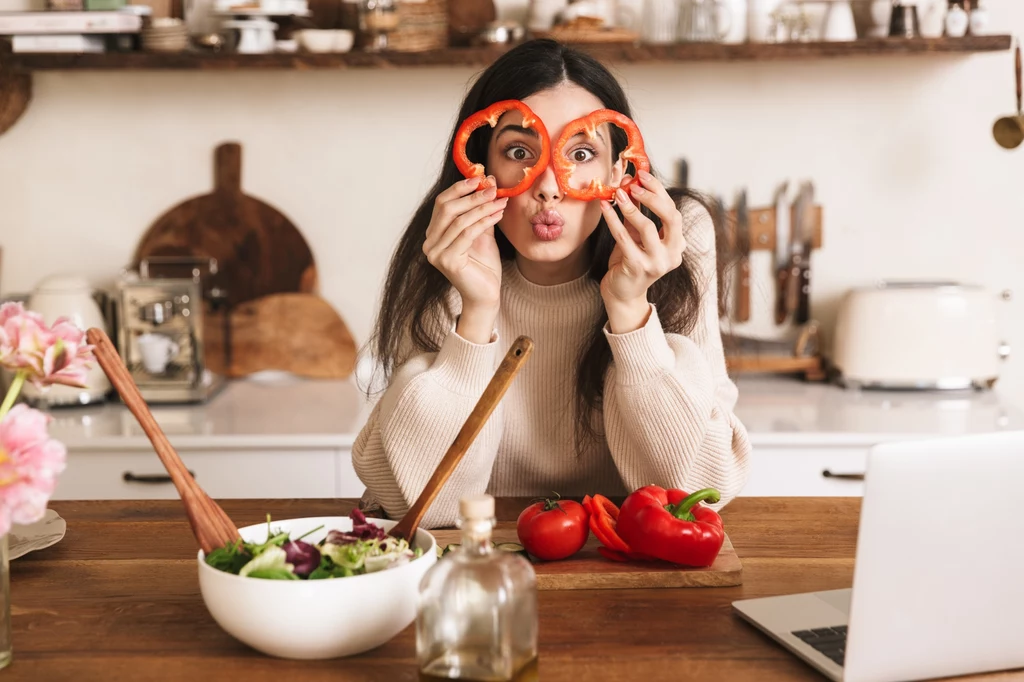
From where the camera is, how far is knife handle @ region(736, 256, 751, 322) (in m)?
3.03

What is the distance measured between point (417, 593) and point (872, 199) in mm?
2390

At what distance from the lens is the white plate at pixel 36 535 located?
127 cm

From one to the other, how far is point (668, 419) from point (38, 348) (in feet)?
2.87

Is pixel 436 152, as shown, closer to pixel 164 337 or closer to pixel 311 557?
pixel 164 337

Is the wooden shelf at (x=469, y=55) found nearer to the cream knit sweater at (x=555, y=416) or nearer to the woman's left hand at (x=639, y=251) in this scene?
the cream knit sweater at (x=555, y=416)

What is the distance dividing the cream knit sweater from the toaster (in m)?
1.12

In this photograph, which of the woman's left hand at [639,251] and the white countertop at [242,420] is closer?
the woman's left hand at [639,251]

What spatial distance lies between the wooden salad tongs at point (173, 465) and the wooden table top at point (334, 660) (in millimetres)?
101

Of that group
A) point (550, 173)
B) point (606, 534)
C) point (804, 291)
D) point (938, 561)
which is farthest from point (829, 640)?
point (804, 291)

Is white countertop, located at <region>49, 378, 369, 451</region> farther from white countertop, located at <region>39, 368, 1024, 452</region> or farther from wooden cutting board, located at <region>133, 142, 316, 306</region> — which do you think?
wooden cutting board, located at <region>133, 142, 316, 306</region>

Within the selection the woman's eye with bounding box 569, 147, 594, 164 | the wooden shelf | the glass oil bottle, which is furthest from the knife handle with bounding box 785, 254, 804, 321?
the glass oil bottle

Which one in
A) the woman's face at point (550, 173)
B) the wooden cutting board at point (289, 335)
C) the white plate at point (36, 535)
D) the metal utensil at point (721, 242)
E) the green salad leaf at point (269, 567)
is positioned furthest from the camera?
the wooden cutting board at point (289, 335)

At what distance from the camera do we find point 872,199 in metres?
3.03

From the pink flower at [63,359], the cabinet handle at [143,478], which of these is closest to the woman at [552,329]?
the pink flower at [63,359]
